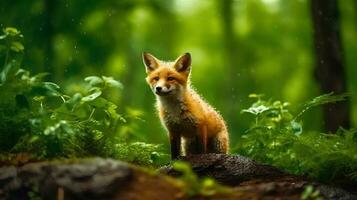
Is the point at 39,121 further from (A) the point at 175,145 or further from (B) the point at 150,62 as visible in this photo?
(B) the point at 150,62

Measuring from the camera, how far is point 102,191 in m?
5.75

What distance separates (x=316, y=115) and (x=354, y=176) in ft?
60.7

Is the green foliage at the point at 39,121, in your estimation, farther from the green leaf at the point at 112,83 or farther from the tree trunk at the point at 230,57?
the tree trunk at the point at 230,57

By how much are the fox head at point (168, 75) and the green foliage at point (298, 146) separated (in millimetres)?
1286

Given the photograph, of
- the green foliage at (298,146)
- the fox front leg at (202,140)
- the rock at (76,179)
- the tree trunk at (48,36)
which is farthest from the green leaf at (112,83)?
the tree trunk at (48,36)

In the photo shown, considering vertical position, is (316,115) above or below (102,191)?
above

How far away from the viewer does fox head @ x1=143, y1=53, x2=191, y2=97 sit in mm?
9148

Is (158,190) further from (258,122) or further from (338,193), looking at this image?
(258,122)

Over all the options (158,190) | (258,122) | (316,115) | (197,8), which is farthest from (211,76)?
(158,190)

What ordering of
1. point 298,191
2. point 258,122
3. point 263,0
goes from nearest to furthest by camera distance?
point 298,191
point 258,122
point 263,0

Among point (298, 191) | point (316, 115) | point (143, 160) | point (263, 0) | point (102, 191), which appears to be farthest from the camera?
point (263, 0)

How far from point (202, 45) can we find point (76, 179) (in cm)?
2425

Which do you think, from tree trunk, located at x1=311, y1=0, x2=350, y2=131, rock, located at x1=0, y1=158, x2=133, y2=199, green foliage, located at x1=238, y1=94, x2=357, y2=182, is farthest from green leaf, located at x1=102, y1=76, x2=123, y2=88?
tree trunk, located at x1=311, y1=0, x2=350, y2=131

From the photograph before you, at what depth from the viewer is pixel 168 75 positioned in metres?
9.38
